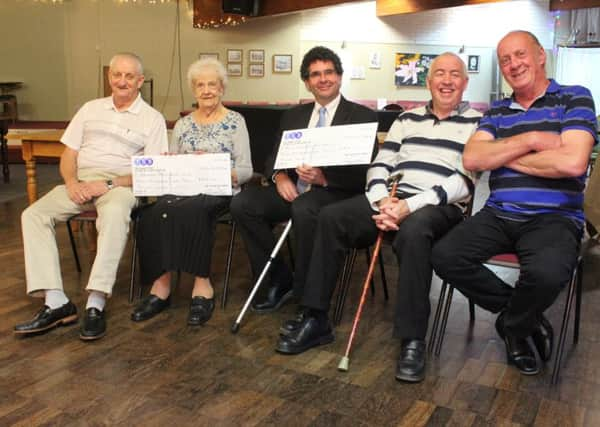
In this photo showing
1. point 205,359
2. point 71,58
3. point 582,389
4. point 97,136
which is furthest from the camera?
point 71,58

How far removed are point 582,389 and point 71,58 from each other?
1050 cm

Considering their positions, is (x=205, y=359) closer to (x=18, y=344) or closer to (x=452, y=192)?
(x=18, y=344)

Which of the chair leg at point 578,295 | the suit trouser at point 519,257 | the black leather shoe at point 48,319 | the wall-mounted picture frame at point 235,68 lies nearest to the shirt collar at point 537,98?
the suit trouser at point 519,257

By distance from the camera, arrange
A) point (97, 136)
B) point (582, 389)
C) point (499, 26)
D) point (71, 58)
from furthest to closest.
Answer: point (71, 58), point (499, 26), point (97, 136), point (582, 389)

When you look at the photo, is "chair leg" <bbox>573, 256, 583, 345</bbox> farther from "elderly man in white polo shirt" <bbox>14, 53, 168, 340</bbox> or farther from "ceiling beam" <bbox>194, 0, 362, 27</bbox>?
"ceiling beam" <bbox>194, 0, 362, 27</bbox>

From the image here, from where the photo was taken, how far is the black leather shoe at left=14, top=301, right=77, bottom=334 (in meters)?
2.72

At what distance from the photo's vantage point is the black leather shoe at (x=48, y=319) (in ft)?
8.93

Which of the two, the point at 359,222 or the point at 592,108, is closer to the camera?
the point at 592,108

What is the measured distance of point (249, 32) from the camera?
10414 millimetres

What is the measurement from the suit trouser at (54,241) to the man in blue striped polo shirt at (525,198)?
4.75 ft

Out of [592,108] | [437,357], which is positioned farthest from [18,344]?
[592,108]

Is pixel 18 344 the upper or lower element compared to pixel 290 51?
lower

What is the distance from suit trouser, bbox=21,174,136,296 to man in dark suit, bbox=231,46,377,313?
538mm

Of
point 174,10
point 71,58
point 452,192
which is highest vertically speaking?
point 174,10
